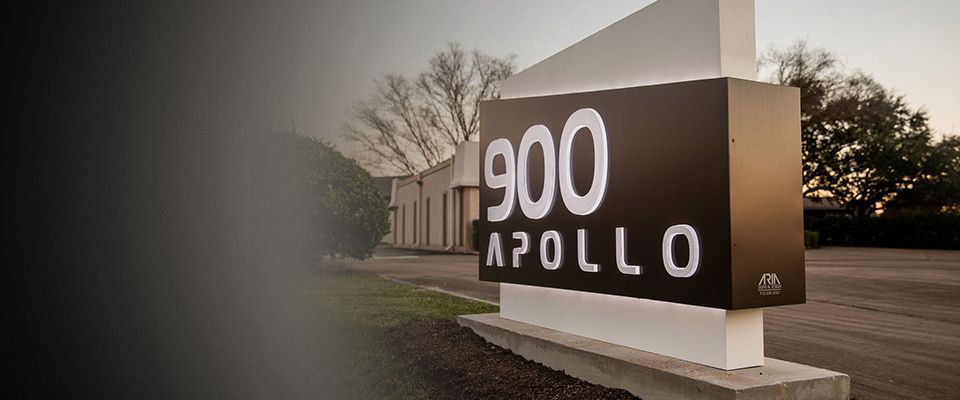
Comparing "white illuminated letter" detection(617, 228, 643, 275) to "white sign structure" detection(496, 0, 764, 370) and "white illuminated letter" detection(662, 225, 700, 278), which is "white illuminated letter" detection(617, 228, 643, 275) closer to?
"white sign structure" detection(496, 0, 764, 370)

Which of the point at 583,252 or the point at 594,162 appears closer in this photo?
the point at 594,162

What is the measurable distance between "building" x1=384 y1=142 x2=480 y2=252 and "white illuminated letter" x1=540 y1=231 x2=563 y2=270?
734 inches

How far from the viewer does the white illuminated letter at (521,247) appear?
19.4ft

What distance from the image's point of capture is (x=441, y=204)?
30344 millimetres

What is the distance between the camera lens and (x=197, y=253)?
2.05 m

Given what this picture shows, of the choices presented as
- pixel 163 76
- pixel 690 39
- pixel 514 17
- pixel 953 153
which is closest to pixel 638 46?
pixel 690 39

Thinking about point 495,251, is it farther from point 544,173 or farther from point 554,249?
point 544,173

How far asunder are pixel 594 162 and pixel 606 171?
16cm

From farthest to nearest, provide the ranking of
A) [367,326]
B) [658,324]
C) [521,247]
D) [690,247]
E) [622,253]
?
1. [367,326]
2. [521,247]
3. [622,253]
4. [658,324]
5. [690,247]

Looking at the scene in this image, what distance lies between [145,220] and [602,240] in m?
3.61

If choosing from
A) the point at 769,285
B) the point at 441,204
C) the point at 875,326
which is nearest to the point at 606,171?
the point at 769,285

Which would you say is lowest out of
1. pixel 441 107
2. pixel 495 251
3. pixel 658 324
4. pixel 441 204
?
pixel 658 324

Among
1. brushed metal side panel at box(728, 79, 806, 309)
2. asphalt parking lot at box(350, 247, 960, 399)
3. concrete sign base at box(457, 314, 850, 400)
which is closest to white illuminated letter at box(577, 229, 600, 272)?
concrete sign base at box(457, 314, 850, 400)
